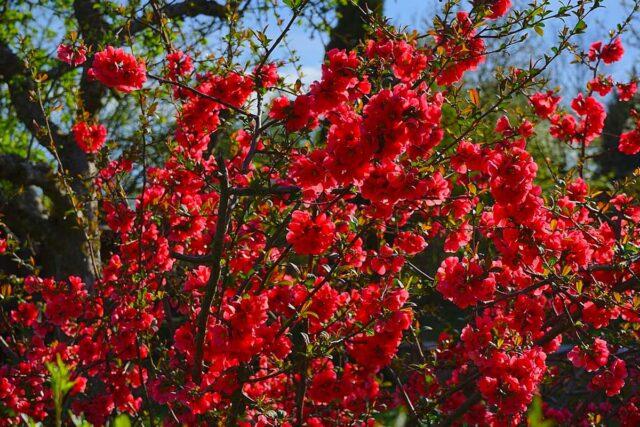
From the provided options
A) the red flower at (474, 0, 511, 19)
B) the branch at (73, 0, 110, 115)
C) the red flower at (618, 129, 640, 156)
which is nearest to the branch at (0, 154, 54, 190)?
the branch at (73, 0, 110, 115)

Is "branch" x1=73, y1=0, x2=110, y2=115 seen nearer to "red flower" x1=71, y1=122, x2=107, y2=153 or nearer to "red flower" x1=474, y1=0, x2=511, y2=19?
"red flower" x1=71, y1=122, x2=107, y2=153

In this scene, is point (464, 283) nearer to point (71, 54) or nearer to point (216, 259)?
point (216, 259)

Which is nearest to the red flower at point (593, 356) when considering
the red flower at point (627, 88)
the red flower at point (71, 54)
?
the red flower at point (627, 88)

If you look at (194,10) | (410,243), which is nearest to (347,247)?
(410,243)

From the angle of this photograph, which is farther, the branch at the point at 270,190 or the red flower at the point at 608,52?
the red flower at the point at 608,52

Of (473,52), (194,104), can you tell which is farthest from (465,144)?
(194,104)

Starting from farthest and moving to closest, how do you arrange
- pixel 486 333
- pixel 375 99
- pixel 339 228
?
pixel 339 228 < pixel 486 333 < pixel 375 99

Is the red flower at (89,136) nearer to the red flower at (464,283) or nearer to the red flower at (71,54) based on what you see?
the red flower at (71,54)

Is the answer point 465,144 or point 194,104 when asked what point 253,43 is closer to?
point 194,104

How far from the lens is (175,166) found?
3.70 meters

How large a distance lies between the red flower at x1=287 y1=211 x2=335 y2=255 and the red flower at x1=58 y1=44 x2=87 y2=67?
1.27 metres

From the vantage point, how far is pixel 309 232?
2.48 meters

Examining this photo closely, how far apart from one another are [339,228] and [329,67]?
4.04ft

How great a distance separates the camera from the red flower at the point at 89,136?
389cm
